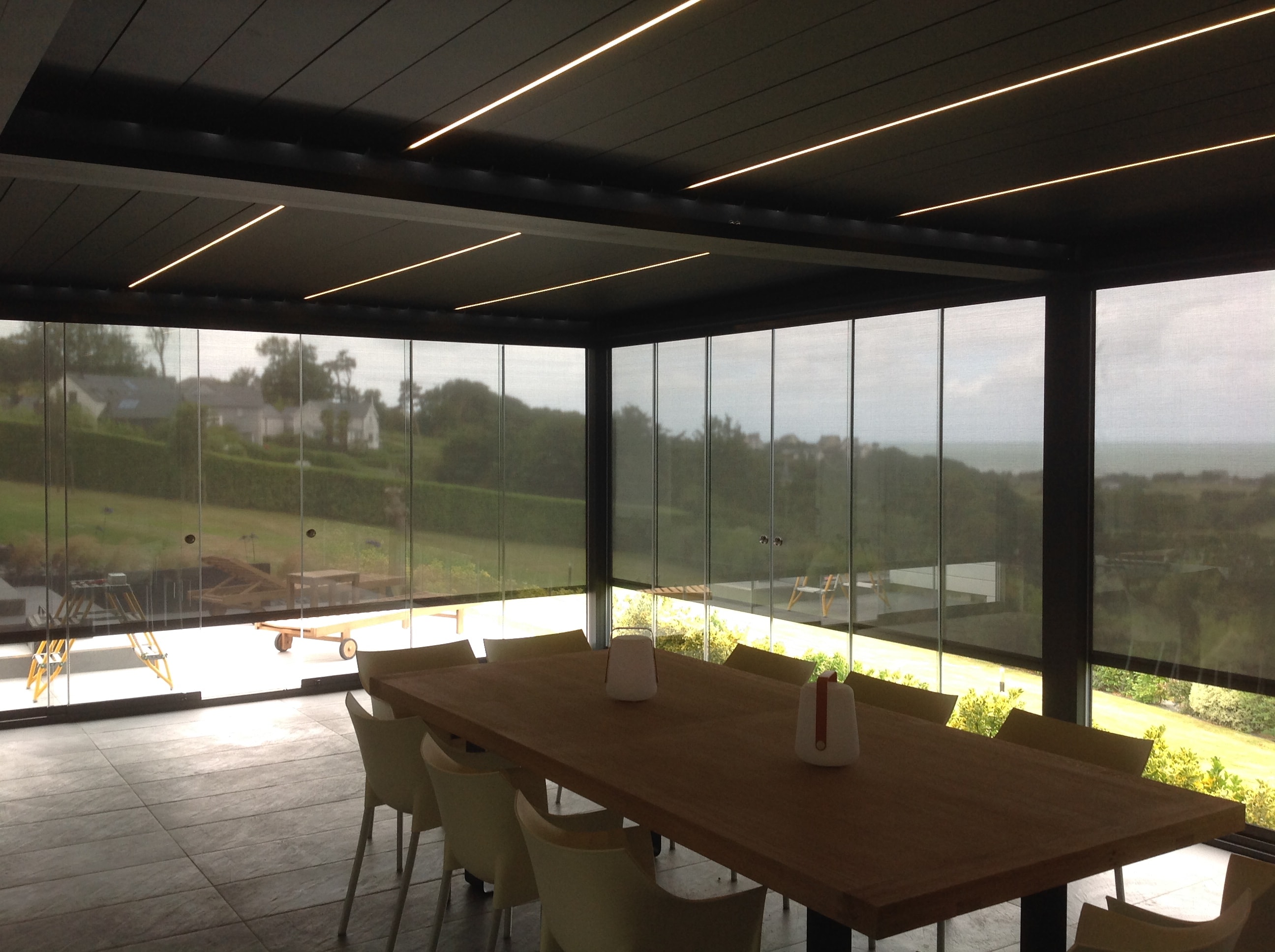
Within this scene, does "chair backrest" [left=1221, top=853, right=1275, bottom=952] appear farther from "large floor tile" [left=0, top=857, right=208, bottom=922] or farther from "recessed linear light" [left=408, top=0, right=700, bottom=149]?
"large floor tile" [left=0, top=857, right=208, bottom=922]

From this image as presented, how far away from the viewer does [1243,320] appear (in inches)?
181

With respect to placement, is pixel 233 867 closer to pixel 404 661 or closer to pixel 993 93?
pixel 404 661

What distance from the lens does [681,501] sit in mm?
7980

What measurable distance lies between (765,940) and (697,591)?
4161mm

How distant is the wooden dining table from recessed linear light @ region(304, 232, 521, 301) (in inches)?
80.3

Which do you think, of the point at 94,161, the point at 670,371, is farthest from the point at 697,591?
the point at 94,161

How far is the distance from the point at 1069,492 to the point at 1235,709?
1.20m

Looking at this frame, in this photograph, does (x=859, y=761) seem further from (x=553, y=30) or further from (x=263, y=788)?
(x=263, y=788)

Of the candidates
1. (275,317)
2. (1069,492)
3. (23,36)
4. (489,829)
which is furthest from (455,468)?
(23,36)

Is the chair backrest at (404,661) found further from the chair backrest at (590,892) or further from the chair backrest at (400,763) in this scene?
the chair backrest at (590,892)

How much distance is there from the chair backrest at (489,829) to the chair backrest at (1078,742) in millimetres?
1534

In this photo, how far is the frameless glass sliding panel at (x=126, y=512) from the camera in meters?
6.75

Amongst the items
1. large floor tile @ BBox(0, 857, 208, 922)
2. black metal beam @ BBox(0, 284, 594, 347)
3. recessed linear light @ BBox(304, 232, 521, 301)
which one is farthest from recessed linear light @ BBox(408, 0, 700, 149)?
black metal beam @ BBox(0, 284, 594, 347)

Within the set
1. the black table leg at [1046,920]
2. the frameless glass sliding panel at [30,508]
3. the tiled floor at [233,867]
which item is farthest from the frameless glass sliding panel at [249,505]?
the black table leg at [1046,920]
